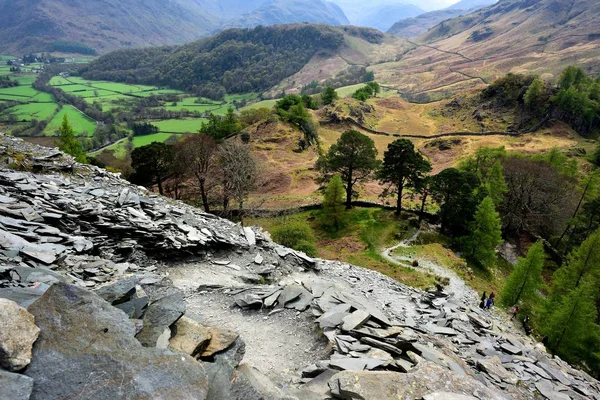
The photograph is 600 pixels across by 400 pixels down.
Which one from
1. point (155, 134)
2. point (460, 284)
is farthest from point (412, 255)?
point (155, 134)

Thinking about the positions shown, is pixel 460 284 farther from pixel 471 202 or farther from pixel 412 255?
pixel 471 202

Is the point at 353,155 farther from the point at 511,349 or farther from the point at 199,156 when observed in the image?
the point at 511,349

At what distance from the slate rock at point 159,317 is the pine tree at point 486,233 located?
3892 cm

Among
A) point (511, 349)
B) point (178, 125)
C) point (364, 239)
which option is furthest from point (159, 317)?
point (178, 125)

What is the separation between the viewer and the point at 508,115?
364ft

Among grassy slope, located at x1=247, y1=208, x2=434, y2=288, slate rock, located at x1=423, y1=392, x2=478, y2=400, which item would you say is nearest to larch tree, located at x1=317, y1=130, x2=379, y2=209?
grassy slope, located at x1=247, y1=208, x2=434, y2=288

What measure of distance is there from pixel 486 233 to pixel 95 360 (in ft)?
139

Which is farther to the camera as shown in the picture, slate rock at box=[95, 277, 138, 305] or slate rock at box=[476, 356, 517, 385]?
slate rock at box=[476, 356, 517, 385]

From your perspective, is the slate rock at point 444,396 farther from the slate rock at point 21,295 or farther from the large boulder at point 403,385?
the slate rock at point 21,295

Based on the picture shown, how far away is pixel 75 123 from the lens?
145m

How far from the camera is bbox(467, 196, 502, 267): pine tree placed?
39531mm

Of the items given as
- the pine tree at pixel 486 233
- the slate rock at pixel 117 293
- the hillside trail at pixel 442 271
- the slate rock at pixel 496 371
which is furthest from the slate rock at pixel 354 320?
the pine tree at pixel 486 233

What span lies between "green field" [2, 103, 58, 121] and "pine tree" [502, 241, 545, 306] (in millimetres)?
174712

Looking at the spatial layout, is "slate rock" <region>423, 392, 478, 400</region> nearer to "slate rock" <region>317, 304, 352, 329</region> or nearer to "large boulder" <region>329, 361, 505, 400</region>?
"large boulder" <region>329, 361, 505, 400</region>
